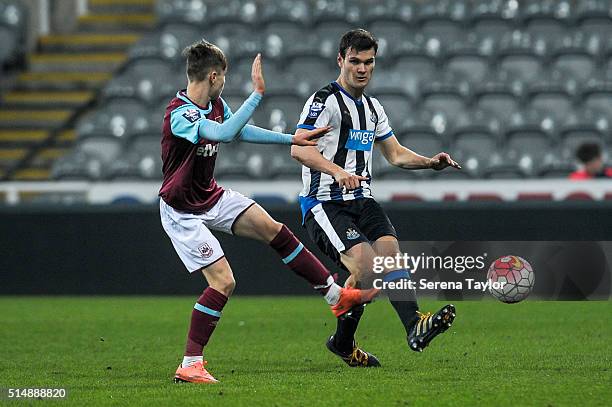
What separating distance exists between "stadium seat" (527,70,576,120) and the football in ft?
18.8

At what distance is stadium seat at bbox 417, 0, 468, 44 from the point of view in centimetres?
1756

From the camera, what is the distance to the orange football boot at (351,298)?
7.51 meters

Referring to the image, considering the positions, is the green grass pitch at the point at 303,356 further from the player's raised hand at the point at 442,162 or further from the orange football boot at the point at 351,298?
the player's raised hand at the point at 442,162

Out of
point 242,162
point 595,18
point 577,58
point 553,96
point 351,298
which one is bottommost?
point 242,162

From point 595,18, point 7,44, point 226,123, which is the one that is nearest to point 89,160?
point 7,44

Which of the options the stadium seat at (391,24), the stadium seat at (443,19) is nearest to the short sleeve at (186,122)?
the stadium seat at (391,24)

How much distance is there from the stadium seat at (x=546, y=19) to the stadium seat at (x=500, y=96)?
148 centimetres

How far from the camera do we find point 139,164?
15.4 meters

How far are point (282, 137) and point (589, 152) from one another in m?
7.27

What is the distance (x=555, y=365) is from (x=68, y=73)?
1365 centimetres

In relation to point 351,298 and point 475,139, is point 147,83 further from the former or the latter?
point 351,298

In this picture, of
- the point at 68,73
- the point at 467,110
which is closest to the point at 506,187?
the point at 467,110

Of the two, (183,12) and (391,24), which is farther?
(183,12)

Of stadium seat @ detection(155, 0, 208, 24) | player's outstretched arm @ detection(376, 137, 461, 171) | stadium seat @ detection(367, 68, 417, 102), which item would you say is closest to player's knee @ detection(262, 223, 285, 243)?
player's outstretched arm @ detection(376, 137, 461, 171)
